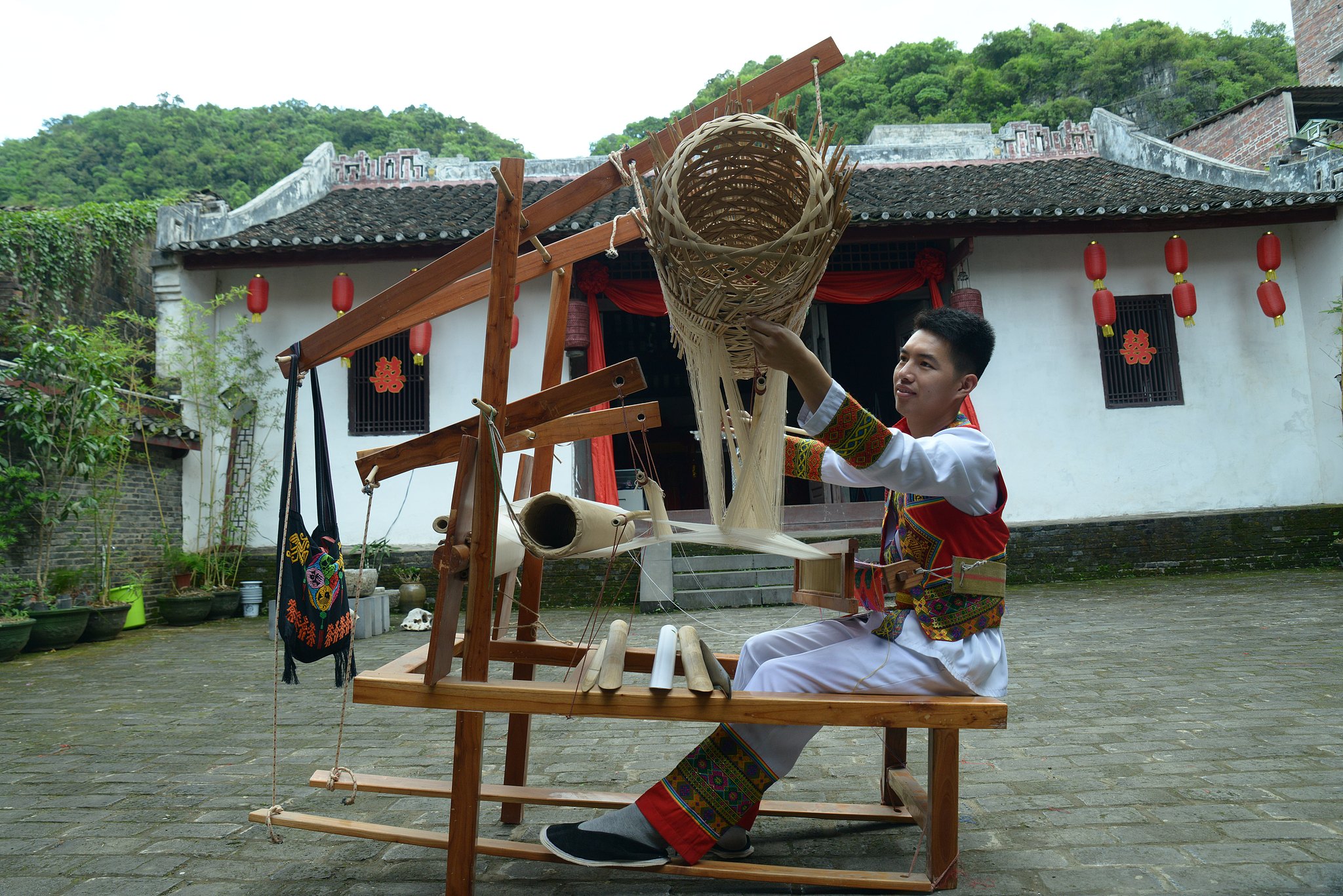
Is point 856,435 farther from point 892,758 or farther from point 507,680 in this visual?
point 892,758

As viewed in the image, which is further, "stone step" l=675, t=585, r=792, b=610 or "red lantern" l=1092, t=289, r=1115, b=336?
"red lantern" l=1092, t=289, r=1115, b=336

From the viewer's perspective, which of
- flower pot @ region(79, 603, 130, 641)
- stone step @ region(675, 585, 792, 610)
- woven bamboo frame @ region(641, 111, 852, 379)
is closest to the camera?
woven bamboo frame @ region(641, 111, 852, 379)

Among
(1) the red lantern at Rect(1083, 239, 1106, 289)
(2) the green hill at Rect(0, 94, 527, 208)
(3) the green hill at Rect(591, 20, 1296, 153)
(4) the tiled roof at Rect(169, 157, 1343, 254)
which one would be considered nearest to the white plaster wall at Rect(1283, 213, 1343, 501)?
(4) the tiled roof at Rect(169, 157, 1343, 254)

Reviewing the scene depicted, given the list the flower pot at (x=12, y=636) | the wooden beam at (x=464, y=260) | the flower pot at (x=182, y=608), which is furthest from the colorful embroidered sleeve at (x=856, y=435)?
the flower pot at (x=182, y=608)

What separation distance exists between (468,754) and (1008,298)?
932cm

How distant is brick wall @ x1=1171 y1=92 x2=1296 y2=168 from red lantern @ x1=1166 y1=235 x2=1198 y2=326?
5868 mm

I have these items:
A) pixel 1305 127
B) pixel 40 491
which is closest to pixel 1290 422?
pixel 1305 127

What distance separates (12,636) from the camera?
602 cm

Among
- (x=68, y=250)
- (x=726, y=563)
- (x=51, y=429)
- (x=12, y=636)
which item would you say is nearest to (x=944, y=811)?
(x=726, y=563)

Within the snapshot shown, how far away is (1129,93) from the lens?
28.1 m

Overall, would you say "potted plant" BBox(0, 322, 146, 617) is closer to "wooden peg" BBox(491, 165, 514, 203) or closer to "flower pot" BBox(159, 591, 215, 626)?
"flower pot" BBox(159, 591, 215, 626)

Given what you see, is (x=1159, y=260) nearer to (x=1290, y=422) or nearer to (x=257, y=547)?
(x=1290, y=422)

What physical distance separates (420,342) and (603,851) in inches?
309

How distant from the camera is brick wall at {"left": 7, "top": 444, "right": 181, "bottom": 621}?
7.38m
